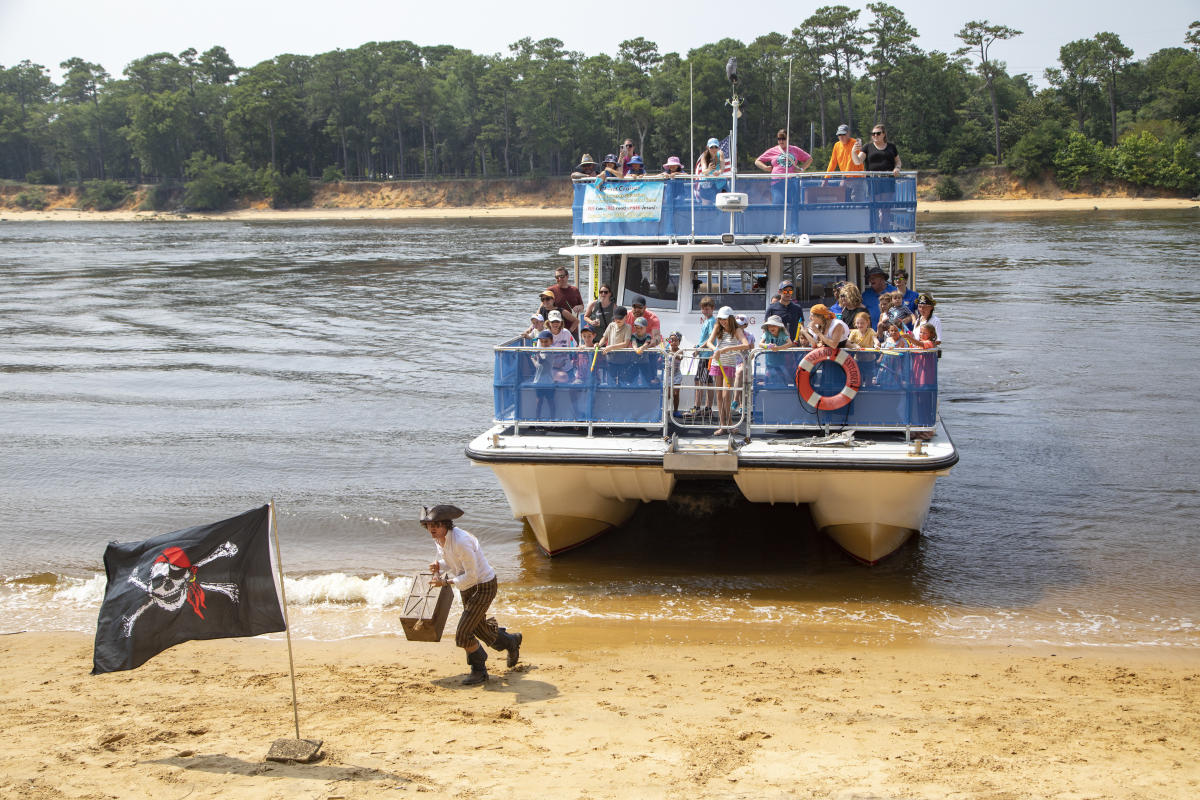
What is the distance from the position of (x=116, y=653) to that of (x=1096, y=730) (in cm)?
613

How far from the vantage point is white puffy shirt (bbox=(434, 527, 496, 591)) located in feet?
25.3

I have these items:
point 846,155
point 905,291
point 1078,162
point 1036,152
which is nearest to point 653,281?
point 846,155

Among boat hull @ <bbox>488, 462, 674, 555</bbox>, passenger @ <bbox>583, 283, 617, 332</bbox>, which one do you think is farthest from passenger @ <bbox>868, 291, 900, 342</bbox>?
passenger @ <bbox>583, 283, 617, 332</bbox>

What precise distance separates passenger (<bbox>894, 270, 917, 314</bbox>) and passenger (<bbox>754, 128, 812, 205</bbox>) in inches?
58.8

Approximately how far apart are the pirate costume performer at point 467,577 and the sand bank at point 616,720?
0.29m

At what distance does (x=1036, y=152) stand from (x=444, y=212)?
50.9 metres

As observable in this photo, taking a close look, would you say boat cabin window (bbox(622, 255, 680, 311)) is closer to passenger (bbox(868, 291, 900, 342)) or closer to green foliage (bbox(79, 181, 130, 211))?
passenger (bbox(868, 291, 900, 342))

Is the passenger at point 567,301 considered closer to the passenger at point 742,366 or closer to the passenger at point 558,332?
the passenger at point 558,332

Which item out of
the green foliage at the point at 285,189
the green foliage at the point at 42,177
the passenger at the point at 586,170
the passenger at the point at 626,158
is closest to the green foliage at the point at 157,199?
the green foliage at the point at 285,189

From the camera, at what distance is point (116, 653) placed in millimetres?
6777

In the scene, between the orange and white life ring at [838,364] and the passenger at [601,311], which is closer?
the orange and white life ring at [838,364]

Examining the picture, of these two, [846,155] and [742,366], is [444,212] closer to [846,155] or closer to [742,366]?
[846,155]

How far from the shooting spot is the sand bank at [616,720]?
624 centimetres

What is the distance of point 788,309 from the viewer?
11195 mm
